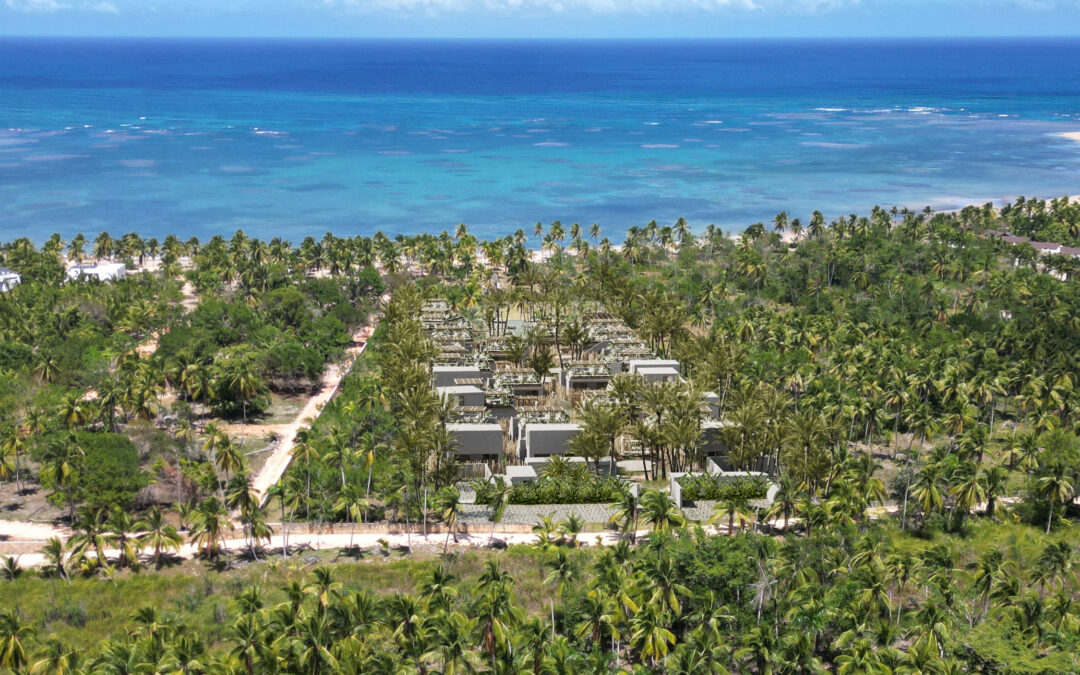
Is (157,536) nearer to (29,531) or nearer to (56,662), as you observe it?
(29,531)

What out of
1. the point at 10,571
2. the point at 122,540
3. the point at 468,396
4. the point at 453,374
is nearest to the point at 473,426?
the point at 468,396

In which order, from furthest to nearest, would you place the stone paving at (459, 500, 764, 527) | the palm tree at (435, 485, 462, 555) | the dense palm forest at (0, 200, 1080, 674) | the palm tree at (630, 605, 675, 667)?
1. the stone paving at (459, 500, 764, 527)
2. the palm tree at (435, 485, 462, 555)
3. the palm tree at (630, 605, 675, 667)
4. the dense palm forest at (0, 200, 1080, 674)

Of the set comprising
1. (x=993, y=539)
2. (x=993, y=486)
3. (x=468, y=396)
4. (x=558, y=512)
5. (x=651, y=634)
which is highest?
(x=468, y=396)

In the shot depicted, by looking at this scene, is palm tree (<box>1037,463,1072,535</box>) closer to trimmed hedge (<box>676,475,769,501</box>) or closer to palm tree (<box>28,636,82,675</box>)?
trimmed hedge (<box>676,475,769,501</box>)

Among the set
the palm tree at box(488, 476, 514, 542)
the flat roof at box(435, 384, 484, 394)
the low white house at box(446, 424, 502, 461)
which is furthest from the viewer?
the flat roof at box(435, 384, 484, 394)

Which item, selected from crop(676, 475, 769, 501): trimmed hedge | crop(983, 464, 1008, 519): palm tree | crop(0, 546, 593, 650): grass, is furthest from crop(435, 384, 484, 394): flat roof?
crop(983, 464, 1008, 519): palm tree

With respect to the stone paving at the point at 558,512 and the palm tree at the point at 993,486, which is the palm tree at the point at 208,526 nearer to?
the stone paving at the point at 558,512

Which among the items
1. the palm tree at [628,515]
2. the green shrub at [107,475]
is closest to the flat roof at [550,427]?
the palm tree at [628,515]
